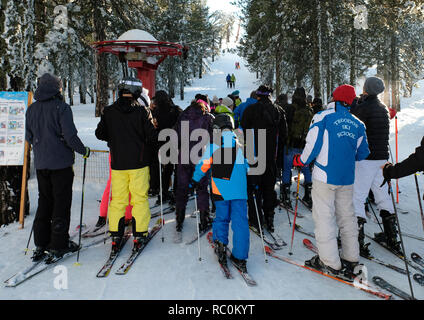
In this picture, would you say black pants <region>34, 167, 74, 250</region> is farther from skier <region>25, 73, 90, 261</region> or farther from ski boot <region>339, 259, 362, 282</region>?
ski boot <region>339, 259, 362, 282</region>

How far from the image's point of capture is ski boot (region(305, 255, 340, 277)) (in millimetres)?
3664

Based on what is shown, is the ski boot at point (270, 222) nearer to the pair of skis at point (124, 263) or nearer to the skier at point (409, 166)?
the pair of skis at point (124, 263)

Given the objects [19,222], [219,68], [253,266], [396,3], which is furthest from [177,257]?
[219,68]

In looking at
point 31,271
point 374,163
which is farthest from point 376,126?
point 31,271

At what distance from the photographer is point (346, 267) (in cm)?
372

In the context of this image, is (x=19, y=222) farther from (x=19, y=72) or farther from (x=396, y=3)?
(x=396, y=3)

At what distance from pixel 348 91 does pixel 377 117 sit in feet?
3.80

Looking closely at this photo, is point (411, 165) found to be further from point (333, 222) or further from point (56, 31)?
point (56, 31)

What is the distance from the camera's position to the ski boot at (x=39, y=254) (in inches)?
159

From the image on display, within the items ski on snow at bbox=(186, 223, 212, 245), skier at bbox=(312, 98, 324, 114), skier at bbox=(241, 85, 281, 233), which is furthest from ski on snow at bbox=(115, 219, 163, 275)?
skier at bbox=(312, 98, 324, 114)

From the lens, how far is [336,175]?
3.61 metres

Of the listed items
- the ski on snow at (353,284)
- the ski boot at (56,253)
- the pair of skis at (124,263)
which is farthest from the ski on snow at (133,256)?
the ski on snow at (353,284)

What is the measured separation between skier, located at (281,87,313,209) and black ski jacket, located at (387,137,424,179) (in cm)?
314

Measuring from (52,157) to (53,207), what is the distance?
0.70 metres
